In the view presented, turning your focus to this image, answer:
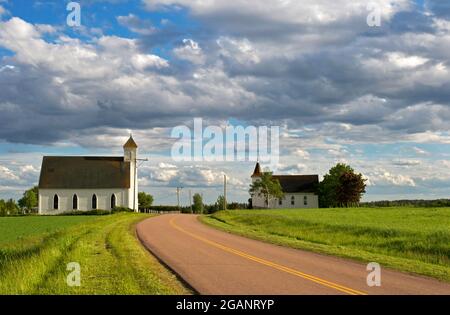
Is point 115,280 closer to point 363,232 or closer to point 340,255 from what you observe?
point 340,255

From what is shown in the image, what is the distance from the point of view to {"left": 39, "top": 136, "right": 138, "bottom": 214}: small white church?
101062 millimetres

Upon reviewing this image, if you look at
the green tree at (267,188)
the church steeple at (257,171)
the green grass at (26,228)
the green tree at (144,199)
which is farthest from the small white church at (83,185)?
the green tree at (144,199)

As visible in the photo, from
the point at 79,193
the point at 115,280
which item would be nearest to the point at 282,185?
the point at 79,193

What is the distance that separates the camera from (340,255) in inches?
829

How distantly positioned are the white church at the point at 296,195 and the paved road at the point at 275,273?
328 ft

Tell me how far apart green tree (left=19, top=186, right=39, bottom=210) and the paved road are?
492ft

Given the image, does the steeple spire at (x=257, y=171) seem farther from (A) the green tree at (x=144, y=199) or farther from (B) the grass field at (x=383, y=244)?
(B) the grass field at (x=383, y=244)

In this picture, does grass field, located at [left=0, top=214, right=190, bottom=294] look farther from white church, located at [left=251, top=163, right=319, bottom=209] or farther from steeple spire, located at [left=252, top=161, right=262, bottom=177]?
steeple spire, located at [left=252, top=161, right=262, bottom=177]

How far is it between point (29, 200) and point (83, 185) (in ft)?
231

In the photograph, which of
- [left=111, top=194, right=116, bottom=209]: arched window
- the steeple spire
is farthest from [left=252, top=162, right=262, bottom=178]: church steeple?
[left=111, top=194, right=116, bottom=209]: arched window

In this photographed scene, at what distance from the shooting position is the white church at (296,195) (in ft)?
402

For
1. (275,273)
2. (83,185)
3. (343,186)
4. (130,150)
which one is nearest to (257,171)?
(343,186)

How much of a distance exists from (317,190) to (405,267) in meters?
105

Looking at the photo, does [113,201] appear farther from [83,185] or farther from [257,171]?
[257,171]
